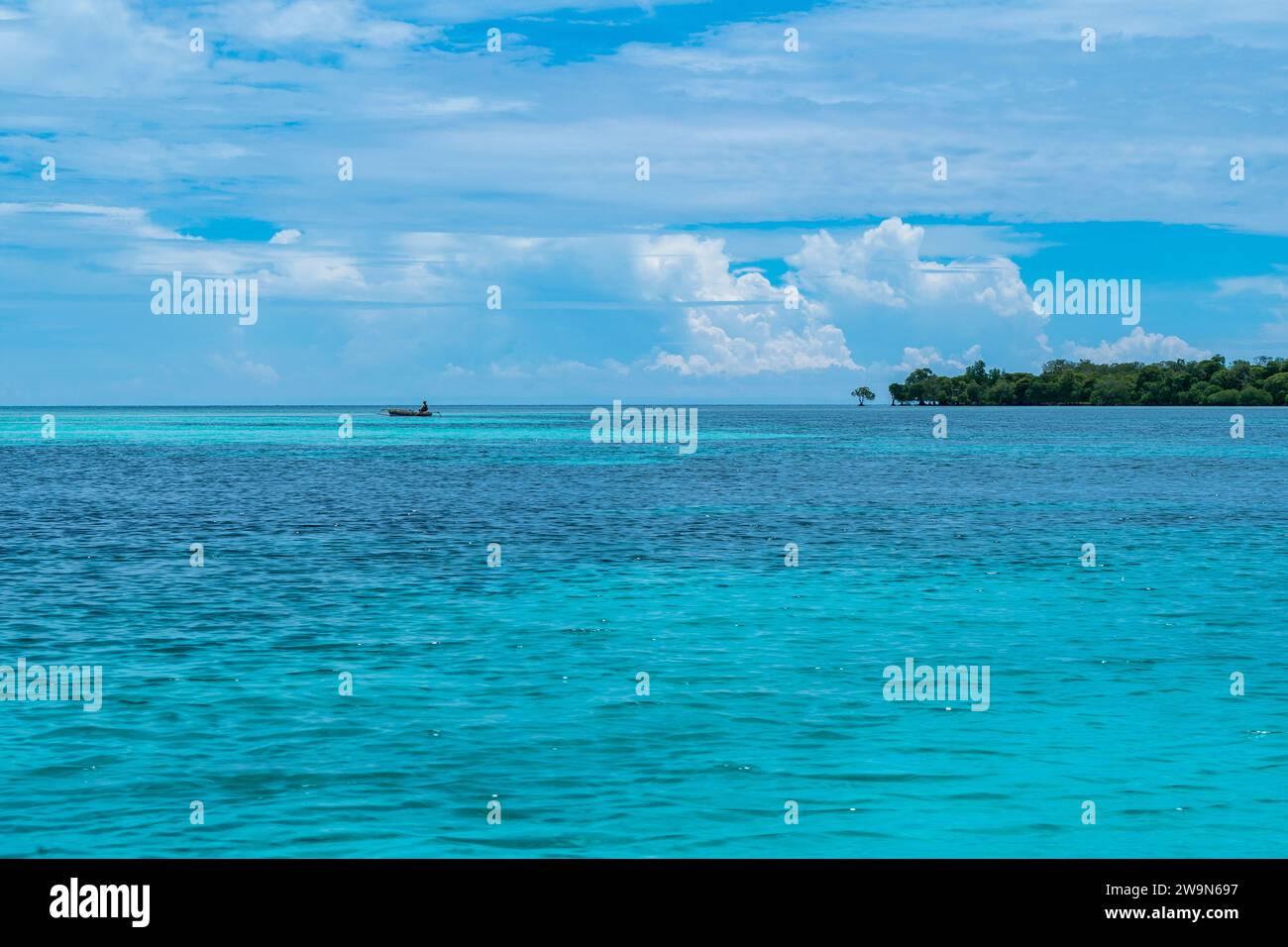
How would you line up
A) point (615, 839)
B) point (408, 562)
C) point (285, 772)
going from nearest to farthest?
point (615, 839) < point (285, 772) < point (408, 562)

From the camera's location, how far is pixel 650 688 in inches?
880

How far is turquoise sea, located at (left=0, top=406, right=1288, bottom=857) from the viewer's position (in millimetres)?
15469

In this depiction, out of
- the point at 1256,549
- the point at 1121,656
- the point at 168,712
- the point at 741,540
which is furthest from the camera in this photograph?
the point at 741,540

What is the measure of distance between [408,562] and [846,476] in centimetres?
5349

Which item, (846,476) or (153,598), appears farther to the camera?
(846,476)

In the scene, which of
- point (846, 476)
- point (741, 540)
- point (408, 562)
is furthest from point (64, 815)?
Answer: point (846, 476)

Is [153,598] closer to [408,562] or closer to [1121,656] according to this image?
[408,562]

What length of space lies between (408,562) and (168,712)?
19050 mm

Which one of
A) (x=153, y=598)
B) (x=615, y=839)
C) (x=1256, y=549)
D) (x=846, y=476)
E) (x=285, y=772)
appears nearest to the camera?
(x=615, y=839)

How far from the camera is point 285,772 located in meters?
17.1

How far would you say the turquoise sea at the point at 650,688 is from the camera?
15469mm
